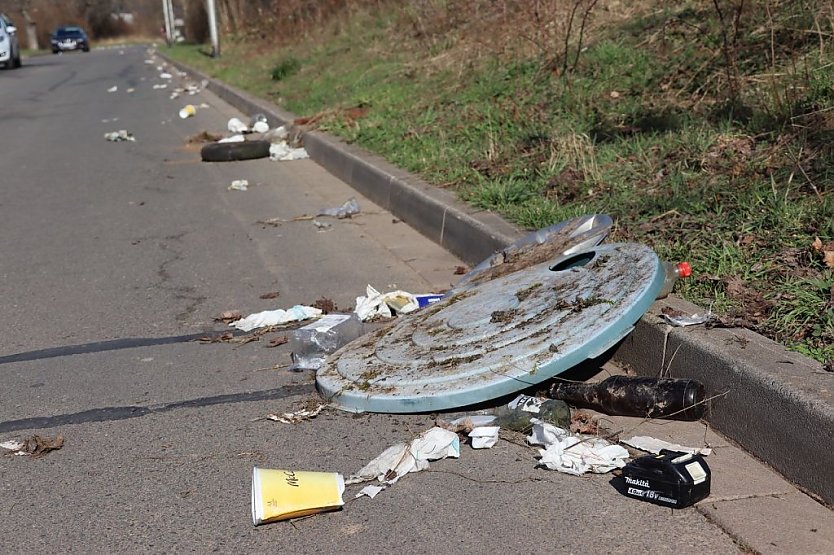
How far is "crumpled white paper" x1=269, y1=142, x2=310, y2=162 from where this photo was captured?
36.1 feet

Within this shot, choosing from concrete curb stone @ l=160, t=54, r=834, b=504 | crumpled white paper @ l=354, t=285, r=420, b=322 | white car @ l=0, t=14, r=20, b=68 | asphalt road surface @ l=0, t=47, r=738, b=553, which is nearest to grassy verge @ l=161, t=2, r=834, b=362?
concrete curb stone @ l=160, t=54, r=834, b=504

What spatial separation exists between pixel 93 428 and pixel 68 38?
60.3 m

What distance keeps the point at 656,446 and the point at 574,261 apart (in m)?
1.44

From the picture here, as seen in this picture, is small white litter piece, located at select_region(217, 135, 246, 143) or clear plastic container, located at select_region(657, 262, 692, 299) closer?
clear plastic container, located at select_region(657, 262, 692, 299)

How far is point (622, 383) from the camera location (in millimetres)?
3758

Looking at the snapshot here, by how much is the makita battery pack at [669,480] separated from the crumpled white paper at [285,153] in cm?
840

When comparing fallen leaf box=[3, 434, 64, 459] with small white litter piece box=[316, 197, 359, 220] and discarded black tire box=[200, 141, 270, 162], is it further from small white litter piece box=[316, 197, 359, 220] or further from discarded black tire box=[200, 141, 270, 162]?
discarded black tire box=[200, 141, 270, 162]

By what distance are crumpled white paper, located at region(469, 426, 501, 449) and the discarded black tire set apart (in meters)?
7.85

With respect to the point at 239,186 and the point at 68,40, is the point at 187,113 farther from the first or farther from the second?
the point at 68,40

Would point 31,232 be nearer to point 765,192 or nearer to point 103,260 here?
point 103,260

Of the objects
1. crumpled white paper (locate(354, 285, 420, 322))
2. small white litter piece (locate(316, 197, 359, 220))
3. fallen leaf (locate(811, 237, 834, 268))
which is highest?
fallen leaf (locate(811, 237, 834, 268))

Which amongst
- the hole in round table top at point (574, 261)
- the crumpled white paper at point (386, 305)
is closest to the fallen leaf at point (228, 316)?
the crumpled white paper at point (386, 305)

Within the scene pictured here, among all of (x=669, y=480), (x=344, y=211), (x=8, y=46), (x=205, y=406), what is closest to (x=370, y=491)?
(x=669, y=480)

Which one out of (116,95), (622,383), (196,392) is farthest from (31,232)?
(116,95)
